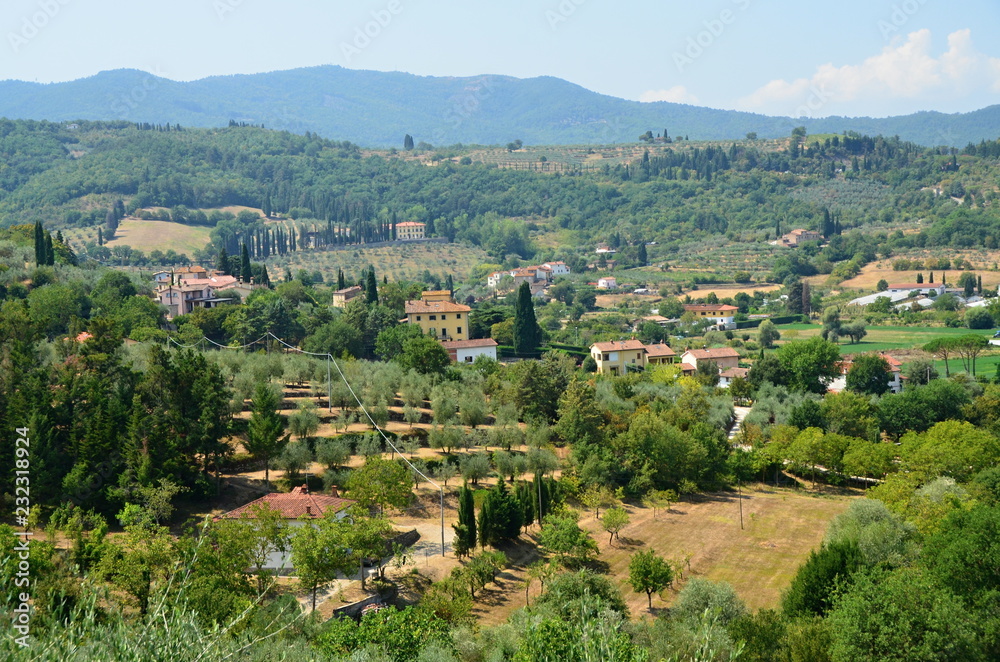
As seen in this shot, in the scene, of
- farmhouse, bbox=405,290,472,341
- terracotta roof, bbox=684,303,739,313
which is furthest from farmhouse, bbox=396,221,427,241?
farmhouse, bbox=405,290,472,341

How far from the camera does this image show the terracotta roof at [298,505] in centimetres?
2934

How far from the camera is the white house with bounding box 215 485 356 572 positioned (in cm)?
2828

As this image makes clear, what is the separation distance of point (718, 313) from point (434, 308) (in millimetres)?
41682

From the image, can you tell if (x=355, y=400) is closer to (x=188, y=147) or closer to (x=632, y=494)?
(x=632, y=494)

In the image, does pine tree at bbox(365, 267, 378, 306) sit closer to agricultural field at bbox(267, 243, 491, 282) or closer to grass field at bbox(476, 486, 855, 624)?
grass field at bbox(476, 486, 855, 624)

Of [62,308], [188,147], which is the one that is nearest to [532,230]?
[188,147]

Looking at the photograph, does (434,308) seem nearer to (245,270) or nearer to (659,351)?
(659,351)

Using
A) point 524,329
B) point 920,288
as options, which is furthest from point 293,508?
point 920,288

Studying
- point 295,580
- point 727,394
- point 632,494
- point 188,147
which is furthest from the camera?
point 188,147

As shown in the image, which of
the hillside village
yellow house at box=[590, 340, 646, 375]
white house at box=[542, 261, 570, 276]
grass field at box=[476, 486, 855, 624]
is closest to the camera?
the hillside village

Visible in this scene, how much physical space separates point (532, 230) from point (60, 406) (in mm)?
142753

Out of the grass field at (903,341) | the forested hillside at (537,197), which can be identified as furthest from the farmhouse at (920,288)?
the grass field at (903,341)

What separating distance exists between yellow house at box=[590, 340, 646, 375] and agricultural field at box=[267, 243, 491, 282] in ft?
195

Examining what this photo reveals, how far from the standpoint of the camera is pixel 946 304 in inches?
3708
